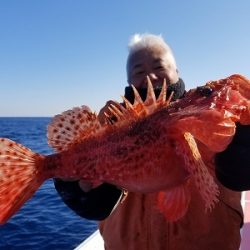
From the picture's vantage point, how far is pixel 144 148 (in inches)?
112

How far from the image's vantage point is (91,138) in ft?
9.80

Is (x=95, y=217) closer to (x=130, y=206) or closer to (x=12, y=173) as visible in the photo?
(x=130, y=206)

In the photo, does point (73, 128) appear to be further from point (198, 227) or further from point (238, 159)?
point (198, 227)

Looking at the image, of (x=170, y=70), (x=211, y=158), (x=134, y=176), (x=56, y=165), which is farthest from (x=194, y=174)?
(x=170, y=70)

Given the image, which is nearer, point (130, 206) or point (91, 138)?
point (91, 138)

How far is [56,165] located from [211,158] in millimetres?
1482

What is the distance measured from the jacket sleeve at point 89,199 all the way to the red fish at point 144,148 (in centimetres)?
94

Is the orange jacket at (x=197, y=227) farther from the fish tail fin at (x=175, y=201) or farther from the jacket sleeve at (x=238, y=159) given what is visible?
the fish tail fin at (x=175, y=201)

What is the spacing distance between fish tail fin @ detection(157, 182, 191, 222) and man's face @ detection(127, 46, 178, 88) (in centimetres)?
222

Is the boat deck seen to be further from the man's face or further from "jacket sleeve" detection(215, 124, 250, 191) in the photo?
"jacket sleeve" detection(215, 124, 250, 191)

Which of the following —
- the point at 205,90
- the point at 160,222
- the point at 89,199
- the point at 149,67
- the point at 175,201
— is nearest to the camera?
the point at 175,201

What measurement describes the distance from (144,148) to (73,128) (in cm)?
62

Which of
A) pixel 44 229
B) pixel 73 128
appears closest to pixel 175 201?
pixel 73 128

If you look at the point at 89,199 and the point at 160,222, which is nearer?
the point at 89,199
